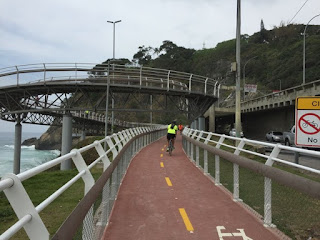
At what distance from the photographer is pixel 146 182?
10.9m

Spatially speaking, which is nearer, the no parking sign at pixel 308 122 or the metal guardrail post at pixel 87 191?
the metal guardrail post at pixel 87 191

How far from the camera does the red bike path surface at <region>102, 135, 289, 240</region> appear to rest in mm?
5746

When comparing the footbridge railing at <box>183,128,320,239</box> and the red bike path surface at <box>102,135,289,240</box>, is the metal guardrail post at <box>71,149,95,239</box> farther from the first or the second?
the footbridge railing at <box>183,128,320,239</box>

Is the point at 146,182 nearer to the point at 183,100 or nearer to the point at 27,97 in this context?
the point at 183,100

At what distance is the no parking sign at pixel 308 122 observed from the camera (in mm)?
7141

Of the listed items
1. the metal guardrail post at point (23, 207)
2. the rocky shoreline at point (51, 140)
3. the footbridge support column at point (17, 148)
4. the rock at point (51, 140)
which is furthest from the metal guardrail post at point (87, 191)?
the rock at point (51, 140)

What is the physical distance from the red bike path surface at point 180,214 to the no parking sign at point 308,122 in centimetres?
217

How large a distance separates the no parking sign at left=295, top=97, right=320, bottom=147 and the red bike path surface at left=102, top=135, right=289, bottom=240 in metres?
2.17

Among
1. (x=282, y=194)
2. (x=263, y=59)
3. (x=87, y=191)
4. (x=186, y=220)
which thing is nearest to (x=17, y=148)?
(x=186, y=220)

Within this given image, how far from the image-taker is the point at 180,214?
276 inches

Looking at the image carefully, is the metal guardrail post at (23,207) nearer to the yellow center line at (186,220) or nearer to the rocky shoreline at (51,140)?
the yellow center line at (186,220)

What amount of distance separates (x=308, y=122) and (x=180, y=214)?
3.72 metres

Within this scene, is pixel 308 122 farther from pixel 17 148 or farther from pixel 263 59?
pixel 263 59

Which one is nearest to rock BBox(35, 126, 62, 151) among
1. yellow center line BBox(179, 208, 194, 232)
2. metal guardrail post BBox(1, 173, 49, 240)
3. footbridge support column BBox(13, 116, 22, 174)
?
footbridge support column BBox(13, 116, 22, 174)
